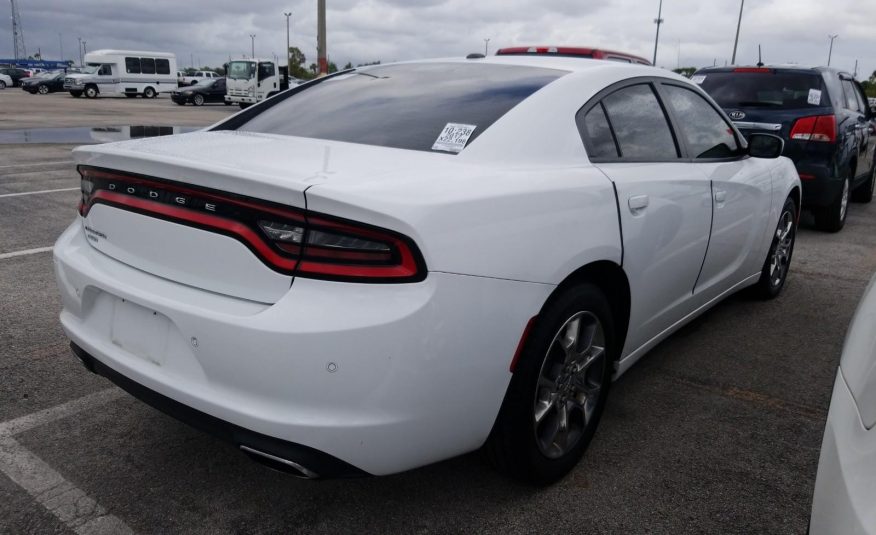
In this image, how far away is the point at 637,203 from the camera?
2723mm

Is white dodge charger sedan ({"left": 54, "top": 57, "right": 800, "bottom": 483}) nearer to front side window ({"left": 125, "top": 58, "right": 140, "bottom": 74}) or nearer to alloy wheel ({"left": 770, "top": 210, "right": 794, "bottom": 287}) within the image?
alloy wheel ({"left": 770, "top": 210, "right": 794, "bottom": 287})

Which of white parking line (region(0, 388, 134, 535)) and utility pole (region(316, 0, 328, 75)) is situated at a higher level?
utility pole (region(316, 0, 328, 75))

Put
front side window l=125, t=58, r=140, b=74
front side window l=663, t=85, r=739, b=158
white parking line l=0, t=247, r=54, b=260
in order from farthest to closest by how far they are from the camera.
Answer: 1. front side window l=125, t=58, r=140, b=74
2. white parking line l=0, t=247, r=54, b=260
3. front side window l=663, t=85, r=739, b=158

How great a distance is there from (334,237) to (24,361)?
235 cm

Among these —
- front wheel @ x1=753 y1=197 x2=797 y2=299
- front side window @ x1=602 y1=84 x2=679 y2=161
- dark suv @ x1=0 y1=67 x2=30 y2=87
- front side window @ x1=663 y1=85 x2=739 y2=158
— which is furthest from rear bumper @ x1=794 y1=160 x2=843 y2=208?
dark suv @ x1=0 y1=67 x2=30 y2=87

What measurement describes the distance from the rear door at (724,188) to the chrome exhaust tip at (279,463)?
7.44 feet

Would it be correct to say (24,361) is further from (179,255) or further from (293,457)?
(293,457)

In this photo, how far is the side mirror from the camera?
157 inches

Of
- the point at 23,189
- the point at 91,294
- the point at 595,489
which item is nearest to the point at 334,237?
the point at 91,294

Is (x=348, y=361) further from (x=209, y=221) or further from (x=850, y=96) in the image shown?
(x=850, y=96)

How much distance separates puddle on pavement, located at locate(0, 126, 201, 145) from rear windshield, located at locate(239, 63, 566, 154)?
32.1 feet

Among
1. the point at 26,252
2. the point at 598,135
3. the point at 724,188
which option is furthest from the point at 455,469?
the point at 26,252

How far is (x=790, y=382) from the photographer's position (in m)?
3.55

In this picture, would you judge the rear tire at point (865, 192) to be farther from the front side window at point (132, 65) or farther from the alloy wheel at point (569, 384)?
the front side window at point (132, 65)
